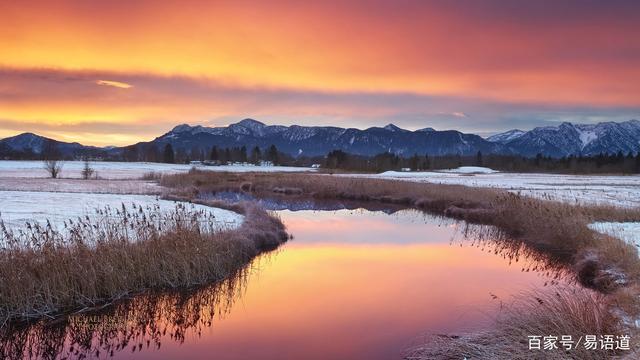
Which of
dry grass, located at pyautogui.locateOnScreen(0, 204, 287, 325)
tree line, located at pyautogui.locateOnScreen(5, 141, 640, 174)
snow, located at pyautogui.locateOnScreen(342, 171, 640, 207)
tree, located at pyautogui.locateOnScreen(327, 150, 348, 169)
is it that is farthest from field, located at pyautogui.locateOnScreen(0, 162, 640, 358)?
tree, located at pyautogui.locateOnScreen(327, 150, 348, 169)

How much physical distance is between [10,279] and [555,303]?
12165mm

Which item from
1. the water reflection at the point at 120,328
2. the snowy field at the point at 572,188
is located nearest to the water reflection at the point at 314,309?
the water reflection at the point at 120,328

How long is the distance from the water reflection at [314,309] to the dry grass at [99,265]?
63cm

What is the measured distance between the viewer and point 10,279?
35.3 ft

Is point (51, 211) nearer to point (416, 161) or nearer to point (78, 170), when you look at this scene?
point (78, 170)

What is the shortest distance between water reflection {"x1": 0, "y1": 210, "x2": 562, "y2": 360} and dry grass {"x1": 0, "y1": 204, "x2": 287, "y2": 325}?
2.05ft

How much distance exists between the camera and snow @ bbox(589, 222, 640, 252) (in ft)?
54.2

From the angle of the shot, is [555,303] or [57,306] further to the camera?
[57,306]

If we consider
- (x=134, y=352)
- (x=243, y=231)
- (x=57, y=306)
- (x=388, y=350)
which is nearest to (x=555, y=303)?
(x=388, y=350)

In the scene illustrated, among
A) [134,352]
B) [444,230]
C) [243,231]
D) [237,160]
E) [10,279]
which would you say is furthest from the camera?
[237,160]

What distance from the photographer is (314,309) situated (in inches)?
485

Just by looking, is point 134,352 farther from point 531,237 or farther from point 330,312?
point 531,237

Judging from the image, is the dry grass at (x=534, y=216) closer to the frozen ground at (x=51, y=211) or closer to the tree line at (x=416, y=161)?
the frozen ground at (x=51, y=211)

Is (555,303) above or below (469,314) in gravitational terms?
above
